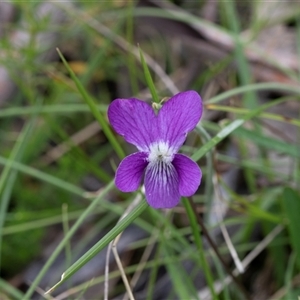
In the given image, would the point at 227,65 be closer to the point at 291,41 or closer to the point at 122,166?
the point at 291,41

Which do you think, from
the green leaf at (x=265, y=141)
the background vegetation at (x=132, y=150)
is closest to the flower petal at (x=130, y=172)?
the background vegetation at (x=132, y=150)

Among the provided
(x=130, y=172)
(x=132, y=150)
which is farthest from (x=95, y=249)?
(x=132, y=150)

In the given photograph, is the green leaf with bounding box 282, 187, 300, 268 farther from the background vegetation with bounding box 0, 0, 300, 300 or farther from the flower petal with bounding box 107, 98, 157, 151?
the flower petal with bounding box 107, 98, 157, 151

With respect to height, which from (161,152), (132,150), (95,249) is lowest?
(95,249)

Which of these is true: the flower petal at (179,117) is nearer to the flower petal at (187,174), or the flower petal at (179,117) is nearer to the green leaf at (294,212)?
the flower petal at (187,174)

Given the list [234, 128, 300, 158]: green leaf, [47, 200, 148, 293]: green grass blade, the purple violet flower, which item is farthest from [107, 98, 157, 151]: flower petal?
[234, 128, 300, 158]: green leaf

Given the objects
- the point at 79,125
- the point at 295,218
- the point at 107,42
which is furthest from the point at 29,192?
the point at 295,218

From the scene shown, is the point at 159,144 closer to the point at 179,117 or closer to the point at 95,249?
the point at 179,117
